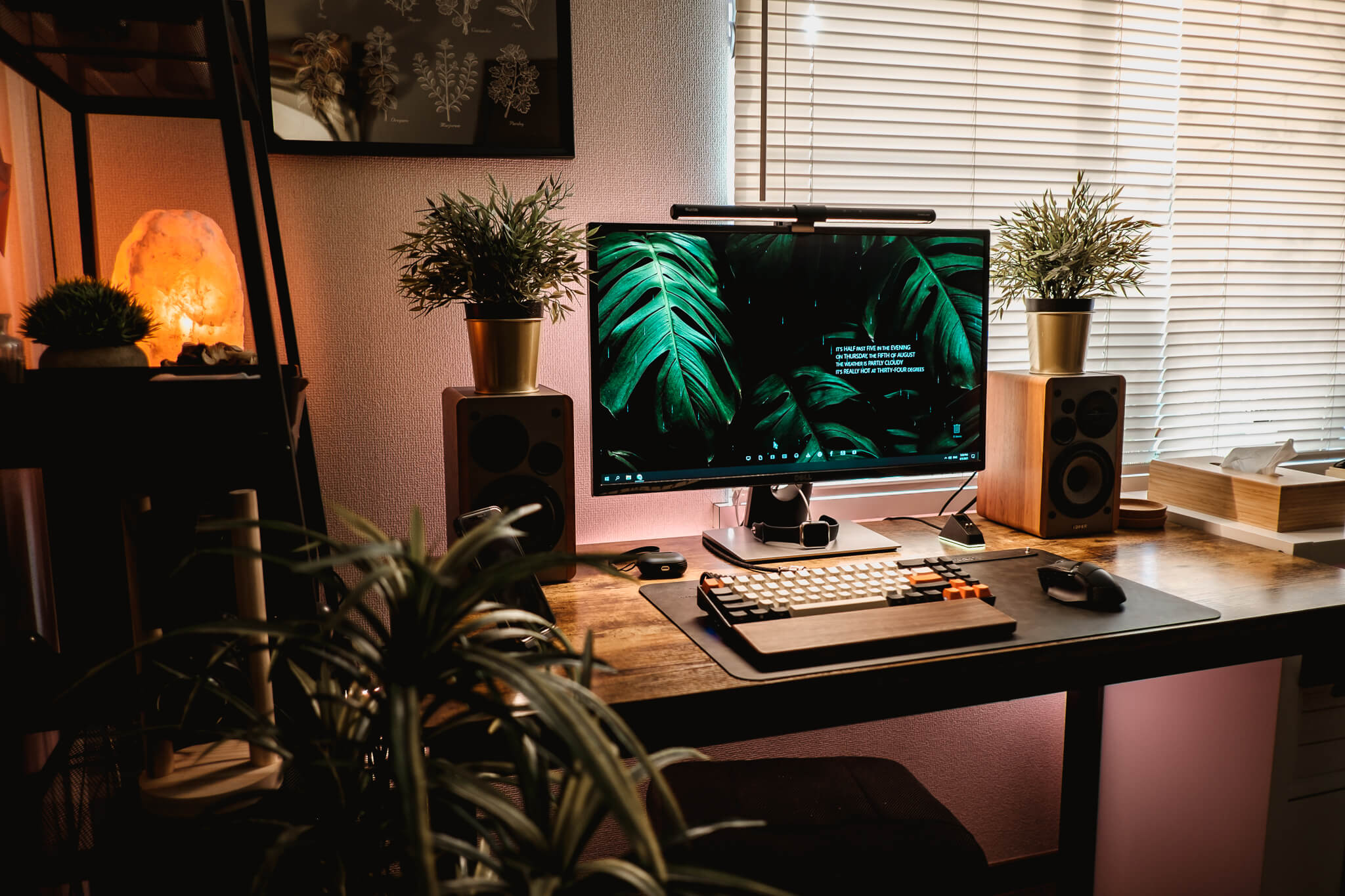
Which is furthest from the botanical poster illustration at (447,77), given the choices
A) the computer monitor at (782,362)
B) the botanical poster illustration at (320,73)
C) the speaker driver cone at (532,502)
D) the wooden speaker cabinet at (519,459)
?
the speaker driver cone at (532,502)

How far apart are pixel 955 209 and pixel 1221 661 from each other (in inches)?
40.0

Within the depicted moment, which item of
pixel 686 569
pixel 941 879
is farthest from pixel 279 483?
pixel 941 879

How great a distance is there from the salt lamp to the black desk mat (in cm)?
72

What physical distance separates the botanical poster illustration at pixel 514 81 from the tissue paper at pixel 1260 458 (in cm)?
149

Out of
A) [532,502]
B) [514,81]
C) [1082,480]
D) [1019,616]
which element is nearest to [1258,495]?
[1082,480]

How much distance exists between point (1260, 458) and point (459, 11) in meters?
1.69

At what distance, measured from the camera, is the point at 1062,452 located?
161 cm

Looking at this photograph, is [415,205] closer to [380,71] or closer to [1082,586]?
[380,71]

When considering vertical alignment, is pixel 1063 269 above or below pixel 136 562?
above

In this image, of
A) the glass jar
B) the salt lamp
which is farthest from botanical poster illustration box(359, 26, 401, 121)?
the glass jar

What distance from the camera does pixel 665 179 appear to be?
1.66 metres

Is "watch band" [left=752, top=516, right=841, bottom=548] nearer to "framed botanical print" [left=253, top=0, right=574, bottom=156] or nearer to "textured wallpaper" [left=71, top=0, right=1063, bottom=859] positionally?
"textured wallpaper" [left=71, top=0, right=1063, bottom=859]

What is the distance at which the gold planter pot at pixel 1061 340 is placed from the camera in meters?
1.63

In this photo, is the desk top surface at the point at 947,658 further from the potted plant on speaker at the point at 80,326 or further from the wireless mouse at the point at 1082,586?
the potted plant on speaker at the point at 80,326
